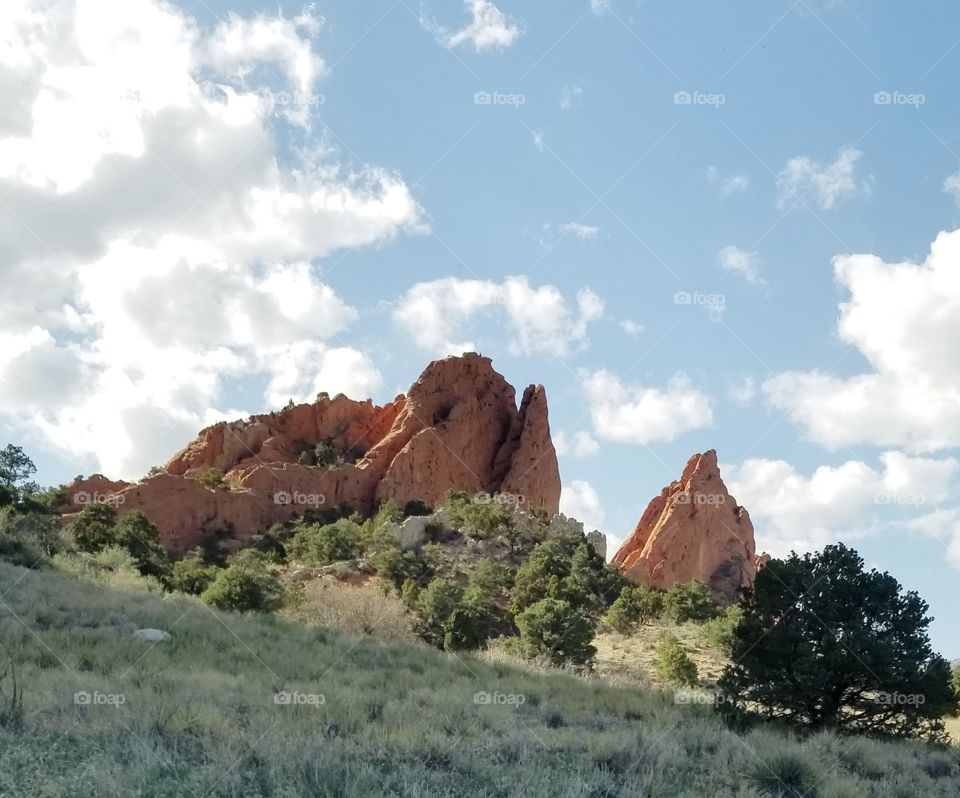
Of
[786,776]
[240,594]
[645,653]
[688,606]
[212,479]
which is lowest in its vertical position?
[645,653]

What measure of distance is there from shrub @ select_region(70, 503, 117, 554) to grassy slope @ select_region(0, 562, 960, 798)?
99.3 ft

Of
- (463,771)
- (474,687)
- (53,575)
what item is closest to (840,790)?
(463,771)

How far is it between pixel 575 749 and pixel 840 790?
2.69 meters

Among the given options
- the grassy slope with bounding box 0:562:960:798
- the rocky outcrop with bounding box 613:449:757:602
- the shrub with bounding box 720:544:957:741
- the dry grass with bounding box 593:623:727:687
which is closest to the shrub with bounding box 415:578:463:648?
the dry grass with bounding box 593:623:727:687

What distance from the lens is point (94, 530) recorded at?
146 feet

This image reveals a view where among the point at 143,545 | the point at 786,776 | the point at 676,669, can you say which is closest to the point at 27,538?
the point at 143,545

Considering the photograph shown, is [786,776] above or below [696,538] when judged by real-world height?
below

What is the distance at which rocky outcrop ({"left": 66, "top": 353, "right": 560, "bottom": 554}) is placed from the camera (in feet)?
221

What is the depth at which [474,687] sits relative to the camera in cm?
1373

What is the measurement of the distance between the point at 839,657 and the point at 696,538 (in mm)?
60822

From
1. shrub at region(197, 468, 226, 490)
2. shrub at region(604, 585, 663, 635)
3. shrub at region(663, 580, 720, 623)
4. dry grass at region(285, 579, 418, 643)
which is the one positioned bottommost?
dry grass at region(285, 579, 418, 643)

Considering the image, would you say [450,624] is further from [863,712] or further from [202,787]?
[202,787]

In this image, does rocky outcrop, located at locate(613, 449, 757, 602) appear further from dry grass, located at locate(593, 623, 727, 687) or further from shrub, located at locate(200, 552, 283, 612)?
shrub, located at locate(200, 552, 283, 612)

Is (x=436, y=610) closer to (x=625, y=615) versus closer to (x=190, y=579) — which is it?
(x=625, y=615)
